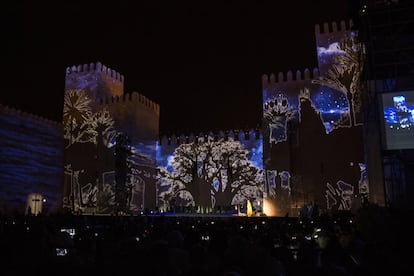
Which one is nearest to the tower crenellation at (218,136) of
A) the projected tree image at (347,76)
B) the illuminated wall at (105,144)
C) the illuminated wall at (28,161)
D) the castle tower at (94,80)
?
the illuminated wall at (105,144)

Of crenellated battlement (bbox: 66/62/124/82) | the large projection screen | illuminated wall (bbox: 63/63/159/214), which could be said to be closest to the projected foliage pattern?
illuminated wall (bbox: 63/63/159/214)

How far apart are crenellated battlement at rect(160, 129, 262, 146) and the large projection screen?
12.6 metres

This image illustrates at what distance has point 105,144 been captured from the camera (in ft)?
78.5

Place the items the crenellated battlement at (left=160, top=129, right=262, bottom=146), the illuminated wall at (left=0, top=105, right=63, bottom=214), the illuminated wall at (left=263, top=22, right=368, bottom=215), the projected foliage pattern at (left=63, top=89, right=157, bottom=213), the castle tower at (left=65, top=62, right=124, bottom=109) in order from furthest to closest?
the castle tower at (left=65, top=62, right=124, bottom=109)
the crenellated battlement at (left=160, top=129, right=262, bottom=146)
the projected foliage pattern at (left=63, top=89, right=157, bottom=213)
the illuminated wall at (left=263, top=22, right=368, bottom=215)
the illuminated wall at (left=0, top=105, right=63, bottom=214)

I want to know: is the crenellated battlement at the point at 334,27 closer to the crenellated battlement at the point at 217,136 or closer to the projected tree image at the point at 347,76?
the projected tree image at the point at 347,76

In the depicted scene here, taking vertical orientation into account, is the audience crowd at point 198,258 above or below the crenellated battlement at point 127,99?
below

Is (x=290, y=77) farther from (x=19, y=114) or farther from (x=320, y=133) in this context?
(x=19, y=114)

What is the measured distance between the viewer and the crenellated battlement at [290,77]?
66.5ft

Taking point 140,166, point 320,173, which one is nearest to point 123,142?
point 140,166

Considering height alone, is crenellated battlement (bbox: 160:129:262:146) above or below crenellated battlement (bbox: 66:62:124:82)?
below

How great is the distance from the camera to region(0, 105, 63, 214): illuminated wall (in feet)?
61.0

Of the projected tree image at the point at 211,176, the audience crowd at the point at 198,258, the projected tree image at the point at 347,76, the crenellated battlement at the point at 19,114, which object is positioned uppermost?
the projected tree image at the point at 347,76

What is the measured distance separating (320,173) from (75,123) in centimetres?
1556

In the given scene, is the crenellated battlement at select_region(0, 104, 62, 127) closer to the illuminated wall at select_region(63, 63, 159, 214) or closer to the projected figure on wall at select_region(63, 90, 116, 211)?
the projected figure on wall at select_region(63, 90, 116, 211)
